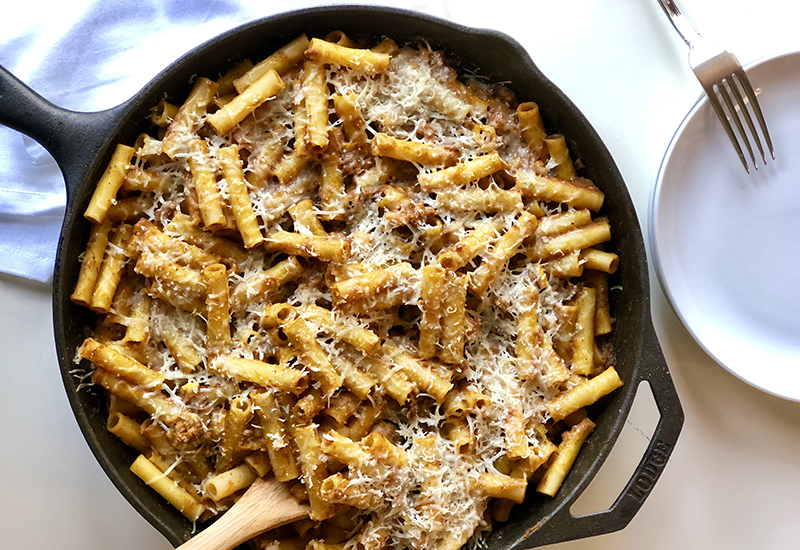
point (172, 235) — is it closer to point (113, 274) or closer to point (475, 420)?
point (113, 274)

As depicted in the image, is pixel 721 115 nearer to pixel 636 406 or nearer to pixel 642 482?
pixel 636 406

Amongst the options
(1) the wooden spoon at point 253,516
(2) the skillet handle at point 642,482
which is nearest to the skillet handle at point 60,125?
(1) the wooden spoon at point 253,516

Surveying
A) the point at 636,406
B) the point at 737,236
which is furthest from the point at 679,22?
the point at 636,406

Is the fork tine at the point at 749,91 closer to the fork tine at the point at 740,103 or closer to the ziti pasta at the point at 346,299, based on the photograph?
the fork tine at the point at 740,103

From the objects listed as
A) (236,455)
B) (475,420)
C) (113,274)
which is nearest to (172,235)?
(113,274)

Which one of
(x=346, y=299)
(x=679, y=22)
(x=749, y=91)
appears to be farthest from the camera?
(x=679, y=22)

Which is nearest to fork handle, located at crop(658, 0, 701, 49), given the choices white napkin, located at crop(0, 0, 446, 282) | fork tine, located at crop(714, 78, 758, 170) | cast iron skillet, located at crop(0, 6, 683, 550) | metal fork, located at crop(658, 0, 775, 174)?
metal fork, located at crop(658, 0, 775, 174)
